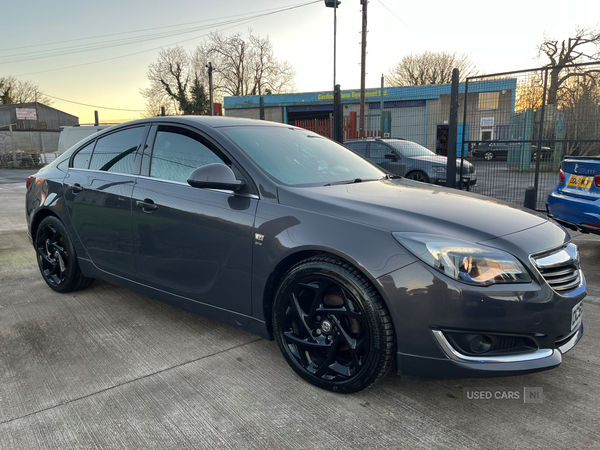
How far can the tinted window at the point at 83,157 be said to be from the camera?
3930 millimetres

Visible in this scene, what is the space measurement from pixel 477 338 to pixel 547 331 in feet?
1.14

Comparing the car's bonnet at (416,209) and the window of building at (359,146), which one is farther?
the window of building at (359,146)

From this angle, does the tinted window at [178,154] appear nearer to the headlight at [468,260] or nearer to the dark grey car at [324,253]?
the dark grey car at [324,253]

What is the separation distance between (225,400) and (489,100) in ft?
22.5

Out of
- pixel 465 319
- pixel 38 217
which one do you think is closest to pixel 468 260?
pixel 465 319

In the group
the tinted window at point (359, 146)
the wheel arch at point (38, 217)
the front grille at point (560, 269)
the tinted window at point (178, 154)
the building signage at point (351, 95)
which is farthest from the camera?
the building signage at point (351, 95)

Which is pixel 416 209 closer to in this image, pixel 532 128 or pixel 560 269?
pixel 560 269

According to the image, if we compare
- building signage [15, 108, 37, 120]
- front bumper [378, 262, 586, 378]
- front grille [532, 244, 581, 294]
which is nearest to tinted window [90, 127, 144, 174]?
front bumper [378, 262, 586, 378]

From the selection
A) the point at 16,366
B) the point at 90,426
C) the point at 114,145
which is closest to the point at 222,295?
the point at 90,426

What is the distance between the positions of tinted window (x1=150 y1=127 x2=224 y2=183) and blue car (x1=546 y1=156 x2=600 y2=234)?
12.3ft

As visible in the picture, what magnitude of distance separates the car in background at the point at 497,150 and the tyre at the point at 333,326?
19.1 feet

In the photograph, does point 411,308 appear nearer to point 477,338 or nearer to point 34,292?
point 477,338

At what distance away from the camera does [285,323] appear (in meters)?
2.60

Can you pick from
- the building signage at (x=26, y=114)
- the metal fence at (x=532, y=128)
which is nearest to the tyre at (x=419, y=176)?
the metal fence at (x=532, y=128)
